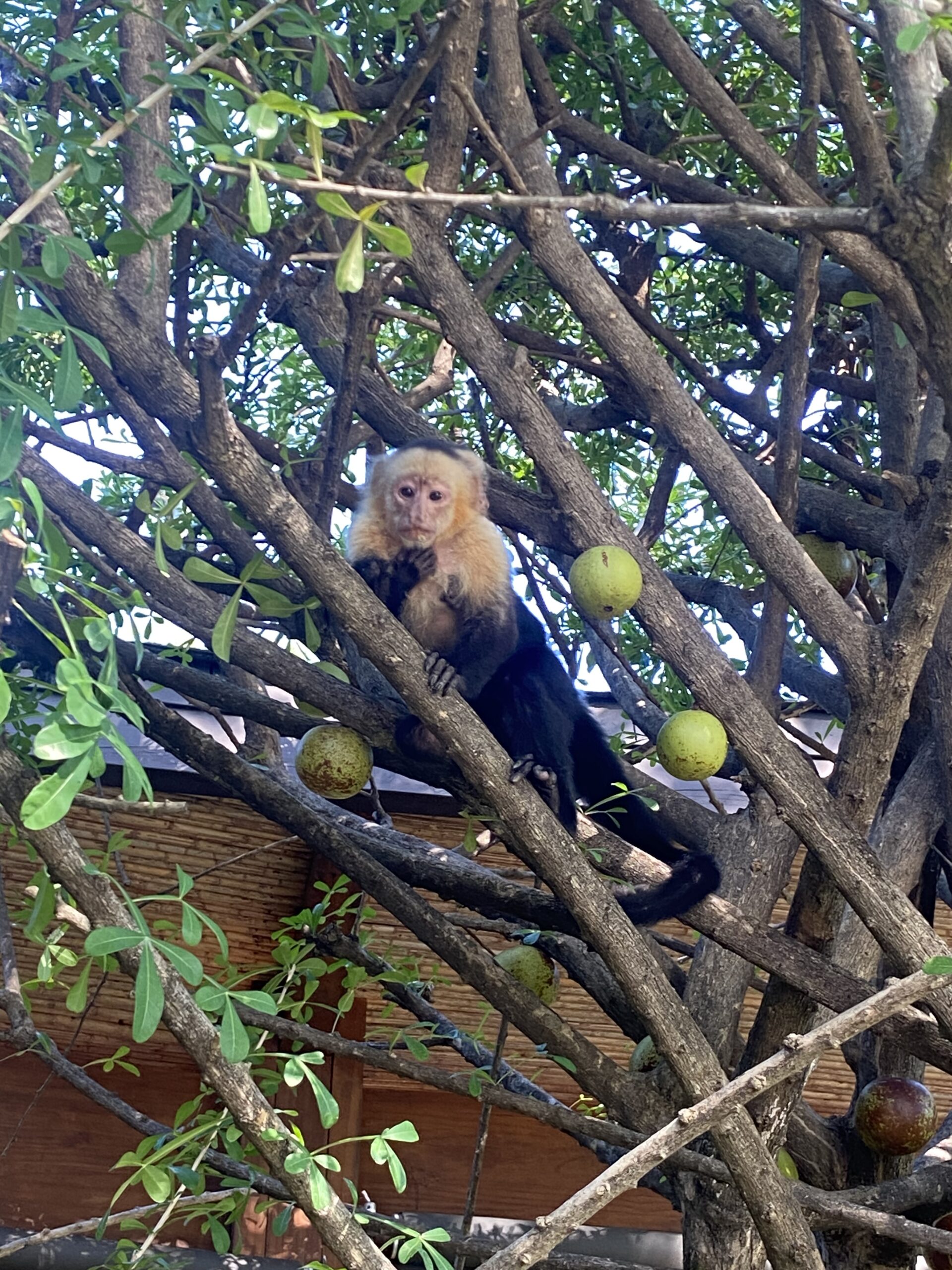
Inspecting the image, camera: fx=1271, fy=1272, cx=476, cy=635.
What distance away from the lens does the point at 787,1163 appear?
7.85ft

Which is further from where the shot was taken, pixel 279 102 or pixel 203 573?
pixel 203 573

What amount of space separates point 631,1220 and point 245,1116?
2.54 meters

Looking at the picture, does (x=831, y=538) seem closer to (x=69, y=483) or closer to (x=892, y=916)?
(x=892, y=916)

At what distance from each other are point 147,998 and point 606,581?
45.9 inches

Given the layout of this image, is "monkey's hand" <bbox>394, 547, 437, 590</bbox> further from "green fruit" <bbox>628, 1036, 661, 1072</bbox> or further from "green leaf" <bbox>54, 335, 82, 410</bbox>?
"green leaf" <bbox>54, 335, 82, 410</bbox>

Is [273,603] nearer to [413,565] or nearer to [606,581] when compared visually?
[606,581]

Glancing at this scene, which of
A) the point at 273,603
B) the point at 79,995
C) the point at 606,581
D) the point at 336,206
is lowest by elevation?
the point at 79,995

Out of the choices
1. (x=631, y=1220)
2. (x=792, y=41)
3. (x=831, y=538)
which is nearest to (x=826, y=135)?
(x=792, y=41)

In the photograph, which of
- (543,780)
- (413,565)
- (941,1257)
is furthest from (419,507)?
(941,1257)

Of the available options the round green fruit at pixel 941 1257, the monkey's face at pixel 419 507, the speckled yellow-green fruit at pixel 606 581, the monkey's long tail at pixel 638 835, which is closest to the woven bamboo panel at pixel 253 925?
the monkey's long tail at pixel 638 835

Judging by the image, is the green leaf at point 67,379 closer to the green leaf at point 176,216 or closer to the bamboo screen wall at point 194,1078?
the green leaf at point 176,216

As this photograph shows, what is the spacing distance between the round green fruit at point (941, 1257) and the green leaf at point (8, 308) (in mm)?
2055

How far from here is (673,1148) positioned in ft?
4.99

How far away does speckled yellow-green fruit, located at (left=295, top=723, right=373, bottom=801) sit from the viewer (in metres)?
2.24
